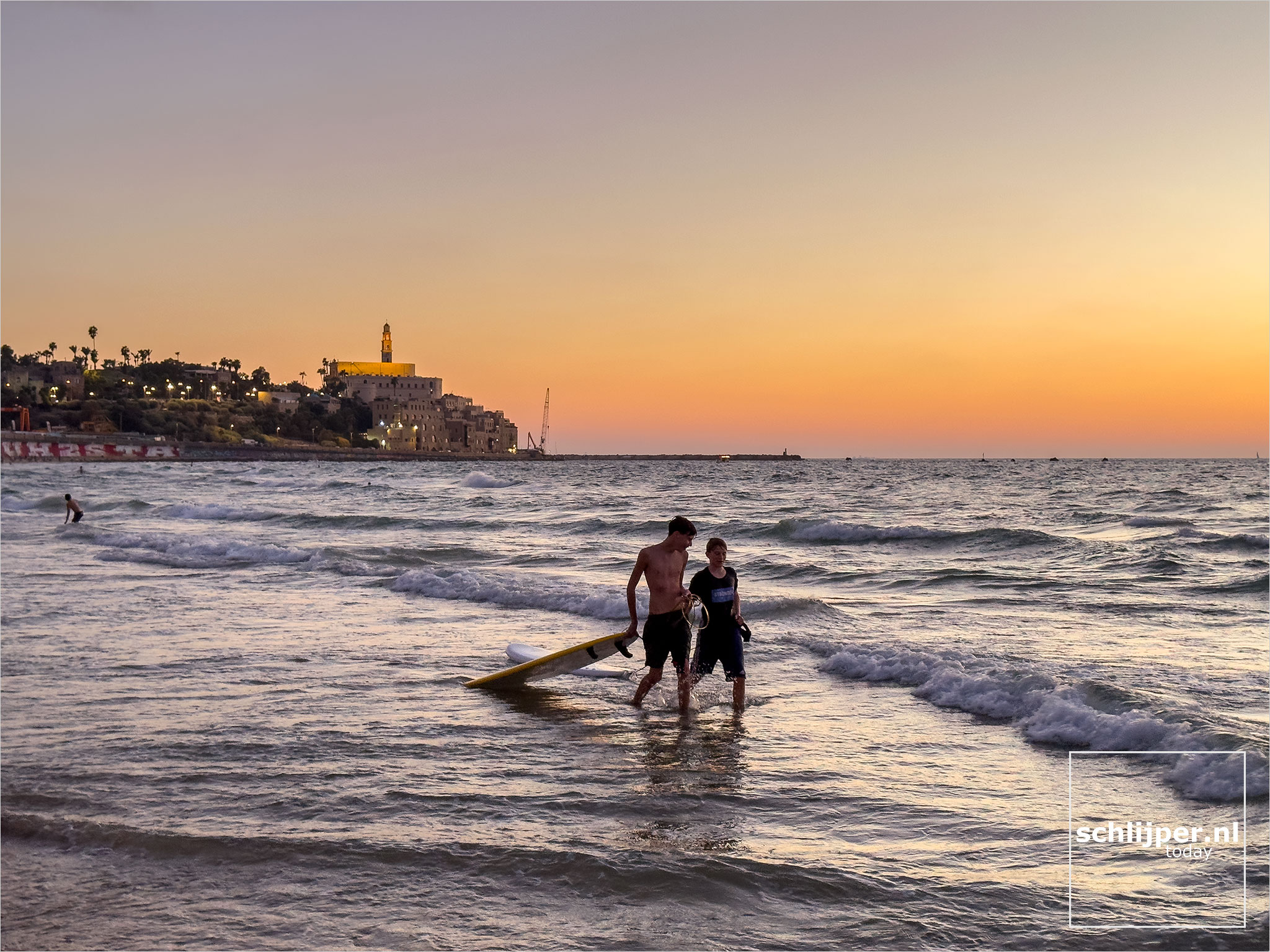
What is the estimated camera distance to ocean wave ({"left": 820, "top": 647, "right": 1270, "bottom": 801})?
717 centimetres

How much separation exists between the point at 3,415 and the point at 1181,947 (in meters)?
187

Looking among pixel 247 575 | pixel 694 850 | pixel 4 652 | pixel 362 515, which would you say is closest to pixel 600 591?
pixel 247 575

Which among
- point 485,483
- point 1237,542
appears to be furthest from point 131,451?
point 1237,542

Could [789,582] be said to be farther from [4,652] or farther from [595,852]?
[595,852]

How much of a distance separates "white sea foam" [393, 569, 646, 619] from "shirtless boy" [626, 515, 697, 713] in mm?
5930

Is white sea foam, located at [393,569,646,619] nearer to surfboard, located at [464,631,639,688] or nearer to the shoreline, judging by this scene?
surfboard, located at [464,631,639,688]

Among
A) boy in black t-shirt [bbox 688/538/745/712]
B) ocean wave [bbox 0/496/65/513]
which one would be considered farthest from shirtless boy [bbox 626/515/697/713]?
ocean wave [bbox 0/496/65/513]

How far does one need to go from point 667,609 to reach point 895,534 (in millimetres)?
23141

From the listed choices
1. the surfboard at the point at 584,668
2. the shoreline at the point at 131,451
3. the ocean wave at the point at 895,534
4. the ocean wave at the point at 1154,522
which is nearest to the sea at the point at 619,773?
the surfboard at the point at 584,668

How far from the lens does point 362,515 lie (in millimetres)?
41219

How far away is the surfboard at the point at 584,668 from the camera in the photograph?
11.2 m

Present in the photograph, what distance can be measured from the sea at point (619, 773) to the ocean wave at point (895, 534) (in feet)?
32.3

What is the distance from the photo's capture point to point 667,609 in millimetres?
9836

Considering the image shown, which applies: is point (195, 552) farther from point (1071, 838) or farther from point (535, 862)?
point (1071, 838)
